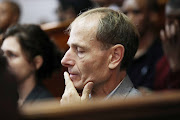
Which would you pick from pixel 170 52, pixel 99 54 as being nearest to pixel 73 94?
Result: pixel 99 54

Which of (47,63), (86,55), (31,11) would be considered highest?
(86,55)

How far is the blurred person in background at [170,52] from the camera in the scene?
2100 millimetres

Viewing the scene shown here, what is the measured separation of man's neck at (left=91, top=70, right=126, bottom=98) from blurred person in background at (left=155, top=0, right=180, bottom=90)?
0.73m

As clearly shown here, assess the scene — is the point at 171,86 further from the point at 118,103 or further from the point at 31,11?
the point at 31,11

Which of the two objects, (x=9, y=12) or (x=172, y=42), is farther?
(x=9, y=12)

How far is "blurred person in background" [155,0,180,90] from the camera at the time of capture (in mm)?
2100

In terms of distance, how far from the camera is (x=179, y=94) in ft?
2.16

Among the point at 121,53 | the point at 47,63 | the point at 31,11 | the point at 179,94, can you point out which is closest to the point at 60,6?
the point at 31,11

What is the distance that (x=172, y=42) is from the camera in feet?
7.74

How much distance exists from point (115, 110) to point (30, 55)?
4.13ft

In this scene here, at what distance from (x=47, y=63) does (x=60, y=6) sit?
1.68 metres

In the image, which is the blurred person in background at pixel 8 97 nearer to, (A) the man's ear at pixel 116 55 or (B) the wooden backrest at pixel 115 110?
(B) the wooden backrest at pixel 115 110

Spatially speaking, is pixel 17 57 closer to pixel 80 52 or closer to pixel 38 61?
pixel 38 61

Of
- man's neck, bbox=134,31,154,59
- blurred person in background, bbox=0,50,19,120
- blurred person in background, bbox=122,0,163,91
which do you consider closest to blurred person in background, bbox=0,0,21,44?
blurred person in background, bbox=122,0,163,91
